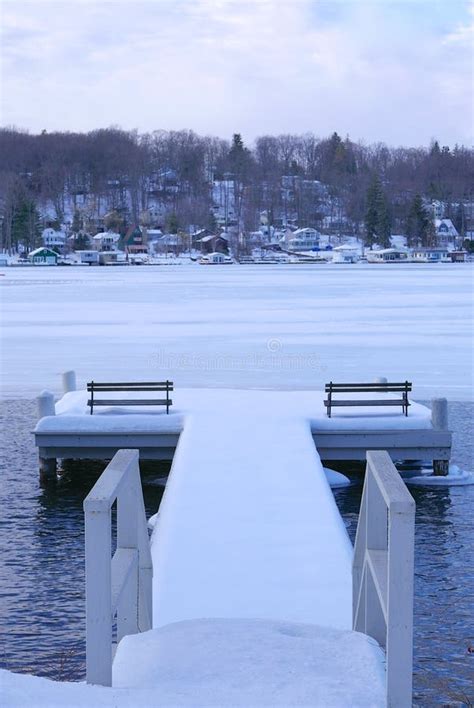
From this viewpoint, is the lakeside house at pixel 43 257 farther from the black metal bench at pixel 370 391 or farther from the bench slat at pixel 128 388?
the black metal bench at pixel 370 391

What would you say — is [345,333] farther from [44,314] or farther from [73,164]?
[73,164]

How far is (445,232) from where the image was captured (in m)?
158

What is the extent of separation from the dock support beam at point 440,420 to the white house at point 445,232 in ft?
478

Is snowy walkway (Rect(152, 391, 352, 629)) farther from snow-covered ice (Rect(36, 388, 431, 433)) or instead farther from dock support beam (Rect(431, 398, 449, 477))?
dock support beam (Rect(431, 398, 449, 477))

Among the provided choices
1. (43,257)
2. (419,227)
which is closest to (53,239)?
(43,257)

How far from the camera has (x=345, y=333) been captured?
29.1 meters

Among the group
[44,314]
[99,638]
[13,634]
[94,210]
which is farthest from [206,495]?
[94,210]

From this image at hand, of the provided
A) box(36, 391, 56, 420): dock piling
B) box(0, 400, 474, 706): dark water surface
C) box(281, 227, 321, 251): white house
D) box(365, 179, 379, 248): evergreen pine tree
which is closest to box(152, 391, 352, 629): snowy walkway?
box(0, 400, 474, 706): dark water surface

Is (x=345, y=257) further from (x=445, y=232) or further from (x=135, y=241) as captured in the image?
(x=135, y=241)

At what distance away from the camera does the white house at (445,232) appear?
515ft

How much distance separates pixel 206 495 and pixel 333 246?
153918 millimetres

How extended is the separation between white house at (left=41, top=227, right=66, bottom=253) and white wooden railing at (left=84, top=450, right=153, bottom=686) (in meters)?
139

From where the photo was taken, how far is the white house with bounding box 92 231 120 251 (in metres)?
145

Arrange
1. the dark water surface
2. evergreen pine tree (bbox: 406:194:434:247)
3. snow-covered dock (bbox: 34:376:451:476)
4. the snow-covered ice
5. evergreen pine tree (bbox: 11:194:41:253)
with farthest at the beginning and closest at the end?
evergreen pine tree (bbox: 406:194:434:247) < evergreen pine tree (bbox: 11:194:41:253) < the snow-covered ice < snow-covered dock (bbox: 34:376:451:476) < the dark water surface
